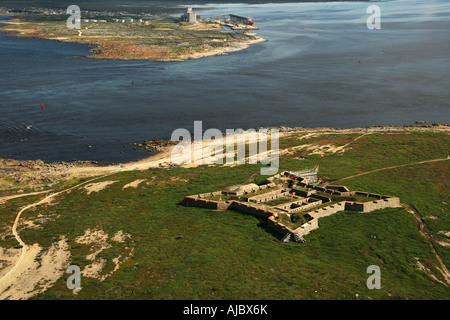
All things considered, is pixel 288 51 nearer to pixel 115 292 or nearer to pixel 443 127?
pixel 443 127

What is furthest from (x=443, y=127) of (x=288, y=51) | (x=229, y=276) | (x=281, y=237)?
(x=288, y=51)

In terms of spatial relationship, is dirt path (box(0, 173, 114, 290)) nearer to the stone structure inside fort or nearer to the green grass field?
the green grass field

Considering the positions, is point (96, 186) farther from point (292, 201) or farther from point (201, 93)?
point (201, 93)

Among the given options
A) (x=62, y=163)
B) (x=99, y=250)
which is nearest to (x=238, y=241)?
(x=99, y=250)

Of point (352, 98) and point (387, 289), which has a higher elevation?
point (352, 98)

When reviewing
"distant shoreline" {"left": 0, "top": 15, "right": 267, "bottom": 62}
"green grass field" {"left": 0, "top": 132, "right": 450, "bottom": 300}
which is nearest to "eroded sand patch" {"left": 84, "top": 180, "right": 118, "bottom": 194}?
"green grass field" {"left": 0, "top": 132, "right": 450, "bottom": 300}

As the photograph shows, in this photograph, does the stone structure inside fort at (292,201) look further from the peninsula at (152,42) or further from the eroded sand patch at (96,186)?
the peninsula at (152,42)

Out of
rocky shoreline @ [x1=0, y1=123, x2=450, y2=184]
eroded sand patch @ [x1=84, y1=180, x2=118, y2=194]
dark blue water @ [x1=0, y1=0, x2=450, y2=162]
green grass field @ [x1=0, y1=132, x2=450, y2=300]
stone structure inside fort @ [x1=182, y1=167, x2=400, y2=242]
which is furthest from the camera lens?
dark blue water @ [x1=0, y1=0, x2=450, y2=162]
